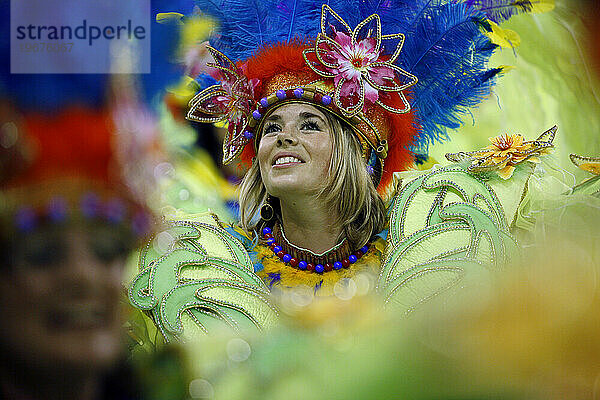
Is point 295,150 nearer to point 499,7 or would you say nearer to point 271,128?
point 271,128

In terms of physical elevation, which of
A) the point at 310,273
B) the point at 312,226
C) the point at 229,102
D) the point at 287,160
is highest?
the point at 229,102

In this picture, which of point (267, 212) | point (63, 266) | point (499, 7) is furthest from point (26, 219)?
point (499, 7)

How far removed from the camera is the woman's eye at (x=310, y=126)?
140 cm

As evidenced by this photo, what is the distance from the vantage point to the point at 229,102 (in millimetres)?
1471

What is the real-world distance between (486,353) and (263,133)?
3.32ft

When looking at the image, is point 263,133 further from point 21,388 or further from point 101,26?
point 21,388

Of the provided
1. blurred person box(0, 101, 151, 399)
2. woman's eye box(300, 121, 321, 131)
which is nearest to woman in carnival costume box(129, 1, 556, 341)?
woman's eye box(300, 121, 321, 131)

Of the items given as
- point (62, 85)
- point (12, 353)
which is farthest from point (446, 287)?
point (62, 85)

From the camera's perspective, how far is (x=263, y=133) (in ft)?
4.83

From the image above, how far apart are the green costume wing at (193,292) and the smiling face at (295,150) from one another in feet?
0.80

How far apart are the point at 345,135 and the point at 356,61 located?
18cm

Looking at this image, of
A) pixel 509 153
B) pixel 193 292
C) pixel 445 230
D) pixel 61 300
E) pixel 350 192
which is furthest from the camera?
pixel 350 192

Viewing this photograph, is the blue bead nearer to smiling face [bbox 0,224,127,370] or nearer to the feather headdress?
smiling face [bbox 0,224,127,370]

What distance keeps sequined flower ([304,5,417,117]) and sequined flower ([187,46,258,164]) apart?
0.62ft
